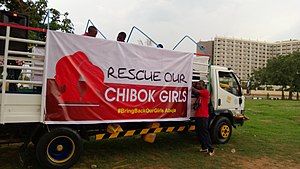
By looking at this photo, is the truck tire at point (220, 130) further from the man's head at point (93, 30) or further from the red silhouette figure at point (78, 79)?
the man's head at point (93, 30)

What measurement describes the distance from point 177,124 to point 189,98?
2.46 ft

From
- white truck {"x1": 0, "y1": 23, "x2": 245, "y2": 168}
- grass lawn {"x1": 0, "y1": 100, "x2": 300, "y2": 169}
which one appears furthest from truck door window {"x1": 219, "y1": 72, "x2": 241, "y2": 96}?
grass lawn {"x1": 0, "y1": 100, "x2": 300, "y2": 169}

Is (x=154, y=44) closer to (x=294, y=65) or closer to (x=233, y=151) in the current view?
(x=233, y=151)

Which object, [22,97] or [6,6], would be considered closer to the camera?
[22,97]

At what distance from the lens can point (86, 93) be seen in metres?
5.54

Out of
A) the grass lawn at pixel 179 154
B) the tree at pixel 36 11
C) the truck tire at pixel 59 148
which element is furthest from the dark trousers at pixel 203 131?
the tree at pixel 36 11

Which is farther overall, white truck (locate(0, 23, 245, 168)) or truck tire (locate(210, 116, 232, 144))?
truck tire (locate(210, 116, 232, 144))

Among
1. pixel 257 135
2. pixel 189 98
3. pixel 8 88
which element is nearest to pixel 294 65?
pixel 257 135

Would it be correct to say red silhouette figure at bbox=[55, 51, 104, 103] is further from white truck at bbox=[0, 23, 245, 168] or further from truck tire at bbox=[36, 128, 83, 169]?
truck tire at bbox=[36, 128, 83, 169]

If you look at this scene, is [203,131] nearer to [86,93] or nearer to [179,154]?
[179,154]

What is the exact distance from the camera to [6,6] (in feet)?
35.3

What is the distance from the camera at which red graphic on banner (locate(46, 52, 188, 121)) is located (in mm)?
5230

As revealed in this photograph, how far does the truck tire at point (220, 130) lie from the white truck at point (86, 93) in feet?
2.53

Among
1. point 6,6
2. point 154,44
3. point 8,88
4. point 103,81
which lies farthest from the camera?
point 6,6
